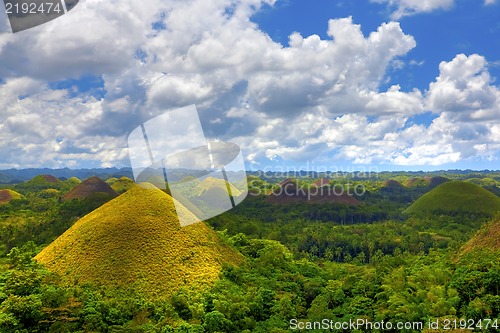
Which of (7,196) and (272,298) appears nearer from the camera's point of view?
(272,298)

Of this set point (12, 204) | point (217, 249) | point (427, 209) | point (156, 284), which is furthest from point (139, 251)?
point (427, 209)

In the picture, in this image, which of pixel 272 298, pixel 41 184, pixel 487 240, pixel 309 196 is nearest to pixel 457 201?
pixel 309 196

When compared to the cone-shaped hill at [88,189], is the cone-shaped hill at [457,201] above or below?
below

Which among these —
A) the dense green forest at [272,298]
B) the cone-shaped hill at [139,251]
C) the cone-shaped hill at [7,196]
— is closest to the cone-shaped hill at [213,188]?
the cone-shaped hill at [7,196]

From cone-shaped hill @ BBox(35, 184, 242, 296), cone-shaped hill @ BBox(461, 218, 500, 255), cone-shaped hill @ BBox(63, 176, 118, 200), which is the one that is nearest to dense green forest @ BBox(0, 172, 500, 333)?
cone-shaped hill @ BBox(461, 218, 500, 255)

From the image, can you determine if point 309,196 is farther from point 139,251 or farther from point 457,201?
point 139,251

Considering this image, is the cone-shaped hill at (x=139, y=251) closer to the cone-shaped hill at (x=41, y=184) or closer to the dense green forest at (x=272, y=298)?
the dense green forest at (x=272, y=298)

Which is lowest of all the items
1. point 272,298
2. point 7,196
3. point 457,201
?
point 272,298

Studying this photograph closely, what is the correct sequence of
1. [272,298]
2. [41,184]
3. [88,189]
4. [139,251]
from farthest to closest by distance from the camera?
[41,184]
[88,189]
[139,251]
[272,298]
